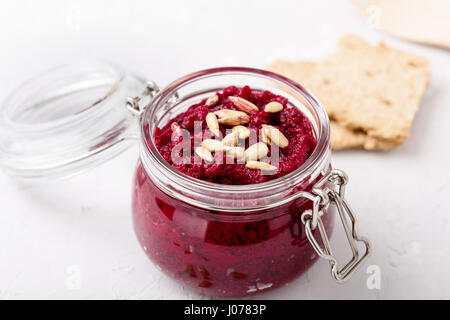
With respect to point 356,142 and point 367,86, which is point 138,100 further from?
point 367,86

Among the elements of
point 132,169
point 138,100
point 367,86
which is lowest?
point 132,169

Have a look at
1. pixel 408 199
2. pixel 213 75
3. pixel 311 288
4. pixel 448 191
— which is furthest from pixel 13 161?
pixel 448 191

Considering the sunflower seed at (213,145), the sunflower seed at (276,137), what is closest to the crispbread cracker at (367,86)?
the sunflower seed at (276,137)

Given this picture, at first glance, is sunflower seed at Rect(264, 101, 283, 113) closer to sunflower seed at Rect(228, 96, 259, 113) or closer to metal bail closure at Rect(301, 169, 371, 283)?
sunflower seed at Rect(228, 96, 259, 113)

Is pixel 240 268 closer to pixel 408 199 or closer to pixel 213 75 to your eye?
pixel 213 75

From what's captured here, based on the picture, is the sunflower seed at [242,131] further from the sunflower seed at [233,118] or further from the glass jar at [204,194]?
the glass jar at [204,194]

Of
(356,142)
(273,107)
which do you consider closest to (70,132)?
(273,107)
